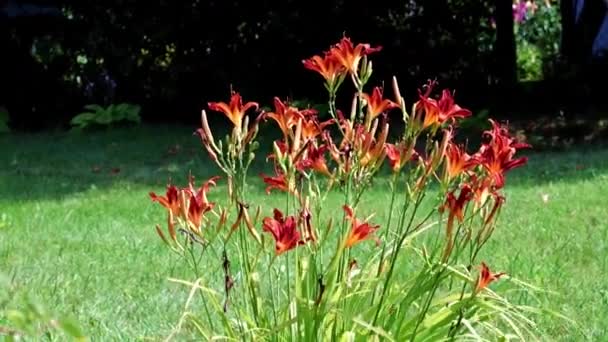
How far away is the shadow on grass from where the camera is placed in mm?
8297

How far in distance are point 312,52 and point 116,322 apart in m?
9.00

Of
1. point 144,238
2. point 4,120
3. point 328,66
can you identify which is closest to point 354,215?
point 328,66

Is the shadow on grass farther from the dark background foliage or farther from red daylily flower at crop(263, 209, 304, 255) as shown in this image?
red daylily flower at crop(263, 209, 304, 255)

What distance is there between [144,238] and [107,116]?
6946mm

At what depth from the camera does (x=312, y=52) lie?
12805 mm

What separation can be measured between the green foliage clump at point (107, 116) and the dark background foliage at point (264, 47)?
0.57 metres

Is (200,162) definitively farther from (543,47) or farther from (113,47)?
(543,47)

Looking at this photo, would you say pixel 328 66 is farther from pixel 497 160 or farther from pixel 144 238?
pixel 144 238

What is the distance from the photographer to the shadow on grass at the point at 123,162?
830 cm

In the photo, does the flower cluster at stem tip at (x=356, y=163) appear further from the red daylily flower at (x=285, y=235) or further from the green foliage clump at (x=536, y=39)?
the green foliage clump at (x=536, y=39)

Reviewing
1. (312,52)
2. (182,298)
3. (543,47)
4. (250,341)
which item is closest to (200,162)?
(312,52)

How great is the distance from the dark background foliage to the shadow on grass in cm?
99

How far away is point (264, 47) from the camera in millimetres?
12945

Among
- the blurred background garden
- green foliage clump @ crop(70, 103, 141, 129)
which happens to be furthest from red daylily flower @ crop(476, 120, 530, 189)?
green foliage clump @ crop(70, 103, 141, 129)
